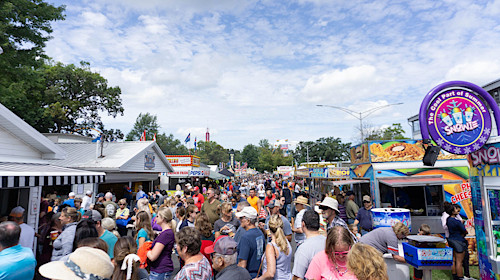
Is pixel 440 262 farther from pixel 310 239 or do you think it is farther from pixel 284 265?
pixel 284 265

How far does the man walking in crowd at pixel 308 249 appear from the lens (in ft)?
10.4

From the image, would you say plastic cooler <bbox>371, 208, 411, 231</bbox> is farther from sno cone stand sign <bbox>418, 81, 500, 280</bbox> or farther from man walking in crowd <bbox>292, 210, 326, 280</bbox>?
man walking in crowd <bbox>292, 210, 326, 280</bbox>

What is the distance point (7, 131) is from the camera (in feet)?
22.8

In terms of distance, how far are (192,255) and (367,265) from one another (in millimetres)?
1663

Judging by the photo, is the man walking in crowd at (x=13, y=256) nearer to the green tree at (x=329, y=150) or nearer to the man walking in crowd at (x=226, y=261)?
the man walking in crowd at (x=226, y=261)

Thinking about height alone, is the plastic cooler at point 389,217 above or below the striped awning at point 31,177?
below

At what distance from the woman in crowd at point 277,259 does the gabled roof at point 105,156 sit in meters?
12.9

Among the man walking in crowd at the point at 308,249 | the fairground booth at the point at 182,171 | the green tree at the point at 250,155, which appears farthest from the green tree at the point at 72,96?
the green tree at the point at 250,155

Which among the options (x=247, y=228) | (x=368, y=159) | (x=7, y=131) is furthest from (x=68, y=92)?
(x=247, y=228)

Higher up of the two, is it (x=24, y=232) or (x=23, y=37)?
(x=23, y=37)

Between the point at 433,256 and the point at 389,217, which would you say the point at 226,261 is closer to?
the point at 433,256

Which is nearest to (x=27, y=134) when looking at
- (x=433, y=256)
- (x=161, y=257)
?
(x=161, y=257)

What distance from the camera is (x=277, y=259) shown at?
3617 millimetres

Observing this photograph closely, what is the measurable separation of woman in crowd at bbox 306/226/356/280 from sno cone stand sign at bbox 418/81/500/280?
3850mm
